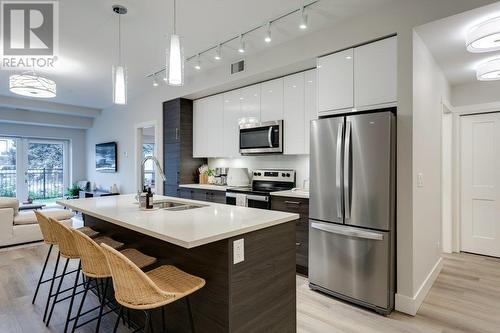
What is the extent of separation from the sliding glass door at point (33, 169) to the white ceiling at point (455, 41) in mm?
9254

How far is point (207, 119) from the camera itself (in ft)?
16.3

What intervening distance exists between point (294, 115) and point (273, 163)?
0.92 metres

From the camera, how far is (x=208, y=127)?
4949 millimetres

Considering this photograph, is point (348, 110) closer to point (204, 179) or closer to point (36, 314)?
point (204, 179)

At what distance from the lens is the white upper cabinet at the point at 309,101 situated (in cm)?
350

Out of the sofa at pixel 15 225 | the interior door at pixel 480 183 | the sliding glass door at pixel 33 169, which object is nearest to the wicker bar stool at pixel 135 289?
the sofa at pixel 15 225

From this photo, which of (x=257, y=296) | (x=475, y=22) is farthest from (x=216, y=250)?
(x=475, y=22)

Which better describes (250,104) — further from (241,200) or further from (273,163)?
(241,200)

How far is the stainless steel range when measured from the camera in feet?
12.0

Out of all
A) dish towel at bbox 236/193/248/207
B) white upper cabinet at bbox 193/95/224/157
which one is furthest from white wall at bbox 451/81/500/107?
white upper cabinet at bbox 193/95/224/157

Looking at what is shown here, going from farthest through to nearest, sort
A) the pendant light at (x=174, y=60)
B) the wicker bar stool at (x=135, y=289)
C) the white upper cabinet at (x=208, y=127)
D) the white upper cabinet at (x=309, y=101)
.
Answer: the white upper cabinet at (x=208, y=127), the white upper cabinet at (x=309, y=101), the pendant light at (x=174, y=60), the wicker bar stool at (x=135, y=289)

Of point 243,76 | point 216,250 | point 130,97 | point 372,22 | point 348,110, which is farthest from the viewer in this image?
point 130,97

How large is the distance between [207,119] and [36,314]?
3462mm

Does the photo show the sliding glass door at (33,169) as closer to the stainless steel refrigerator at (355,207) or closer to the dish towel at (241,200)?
the dish towel at (241,200)
